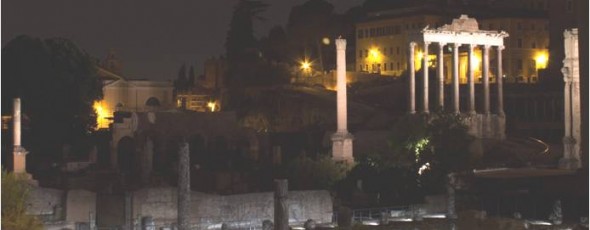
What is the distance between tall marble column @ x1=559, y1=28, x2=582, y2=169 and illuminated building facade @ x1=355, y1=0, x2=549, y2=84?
1639 inches

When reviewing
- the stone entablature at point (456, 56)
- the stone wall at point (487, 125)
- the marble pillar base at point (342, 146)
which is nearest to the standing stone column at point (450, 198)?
the marble pillar base at point (342, 146)

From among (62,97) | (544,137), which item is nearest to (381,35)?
(544,137)

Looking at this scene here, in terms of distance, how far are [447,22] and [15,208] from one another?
223 feet

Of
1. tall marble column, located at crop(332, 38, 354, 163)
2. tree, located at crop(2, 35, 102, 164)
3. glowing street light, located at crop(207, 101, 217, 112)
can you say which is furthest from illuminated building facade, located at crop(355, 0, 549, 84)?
tall marble column, located at crop(332, 38, 354, 163)

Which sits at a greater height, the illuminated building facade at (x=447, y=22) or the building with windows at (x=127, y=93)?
the illuminated building facade at (x=447, y=22)

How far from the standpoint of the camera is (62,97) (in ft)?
197

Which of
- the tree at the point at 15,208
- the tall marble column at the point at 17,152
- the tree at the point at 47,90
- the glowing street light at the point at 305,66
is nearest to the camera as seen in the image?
the tree at the point at 15,208

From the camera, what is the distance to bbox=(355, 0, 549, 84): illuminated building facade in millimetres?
87812

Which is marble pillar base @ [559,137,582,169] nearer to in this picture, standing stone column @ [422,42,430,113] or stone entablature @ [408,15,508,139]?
stone entablature @ [408,15,508,139]

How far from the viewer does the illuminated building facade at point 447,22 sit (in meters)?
87.8

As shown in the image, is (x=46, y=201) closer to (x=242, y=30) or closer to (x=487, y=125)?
(x=487, y=125)

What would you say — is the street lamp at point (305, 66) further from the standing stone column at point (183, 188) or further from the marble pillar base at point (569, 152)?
the standing stone column at point (183, 188)

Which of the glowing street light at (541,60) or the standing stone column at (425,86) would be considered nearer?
the standing stone column at (425,86)

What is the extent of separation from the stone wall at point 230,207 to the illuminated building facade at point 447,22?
184 ft
